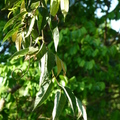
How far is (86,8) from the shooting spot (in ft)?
14.0

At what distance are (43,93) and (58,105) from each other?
0.17 ft

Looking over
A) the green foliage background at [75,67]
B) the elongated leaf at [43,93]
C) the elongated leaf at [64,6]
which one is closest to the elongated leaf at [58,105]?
the elongated leaf at [43,93]

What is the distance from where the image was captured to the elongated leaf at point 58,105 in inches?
33.1

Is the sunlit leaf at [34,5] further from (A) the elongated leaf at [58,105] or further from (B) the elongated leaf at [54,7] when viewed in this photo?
(A) the elongated leaf at [58,105]

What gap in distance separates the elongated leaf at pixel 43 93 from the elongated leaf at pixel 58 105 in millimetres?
30

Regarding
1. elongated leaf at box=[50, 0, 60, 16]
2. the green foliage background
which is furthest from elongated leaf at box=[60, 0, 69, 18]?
the green foliage background

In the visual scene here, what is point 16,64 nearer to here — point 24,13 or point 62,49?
point 62,49

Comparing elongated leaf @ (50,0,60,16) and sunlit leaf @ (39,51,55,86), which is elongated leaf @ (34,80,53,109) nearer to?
sunlit leaf @ (39,51,55,86)

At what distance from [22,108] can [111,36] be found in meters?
1.76

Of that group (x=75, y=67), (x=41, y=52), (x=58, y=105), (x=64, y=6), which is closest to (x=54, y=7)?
(x=64, y=6)

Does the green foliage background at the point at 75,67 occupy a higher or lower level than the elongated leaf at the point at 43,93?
higher

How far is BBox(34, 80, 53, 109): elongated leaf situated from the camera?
839mm

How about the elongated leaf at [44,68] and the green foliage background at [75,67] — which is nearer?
the elongated leaf at [44,68]

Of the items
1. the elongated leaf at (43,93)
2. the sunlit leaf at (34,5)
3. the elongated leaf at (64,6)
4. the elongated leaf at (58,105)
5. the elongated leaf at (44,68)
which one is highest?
the sunlit leaf at (34,5)
